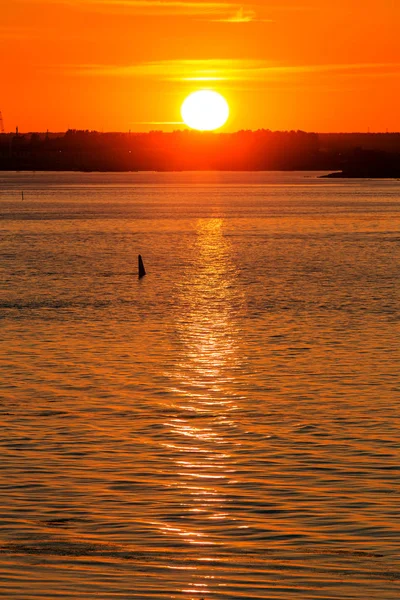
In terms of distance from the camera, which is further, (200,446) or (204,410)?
(204,410)

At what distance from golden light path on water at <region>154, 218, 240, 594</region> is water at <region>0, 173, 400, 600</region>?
0.21 ft

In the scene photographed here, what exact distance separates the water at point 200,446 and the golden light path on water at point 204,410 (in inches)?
2.5

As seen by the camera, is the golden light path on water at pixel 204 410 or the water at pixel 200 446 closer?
the water at pixel 200 446

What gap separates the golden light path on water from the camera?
18.3 m

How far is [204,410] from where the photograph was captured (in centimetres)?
2736

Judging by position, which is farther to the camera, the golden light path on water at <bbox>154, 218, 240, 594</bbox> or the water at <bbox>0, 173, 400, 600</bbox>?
the golden light path on water at <bbox>154, 218, 240, 594</bbox>

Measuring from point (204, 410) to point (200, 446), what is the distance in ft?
13.2

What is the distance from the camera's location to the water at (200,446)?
50.5 feet

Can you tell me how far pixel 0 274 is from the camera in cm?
7594

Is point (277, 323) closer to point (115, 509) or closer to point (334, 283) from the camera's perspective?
point (334, 283)

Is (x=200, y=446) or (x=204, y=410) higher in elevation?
(x=204, y=410)

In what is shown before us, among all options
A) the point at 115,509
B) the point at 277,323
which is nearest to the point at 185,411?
the point at 115,509

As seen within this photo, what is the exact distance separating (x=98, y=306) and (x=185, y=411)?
28.0 m

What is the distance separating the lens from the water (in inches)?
606
